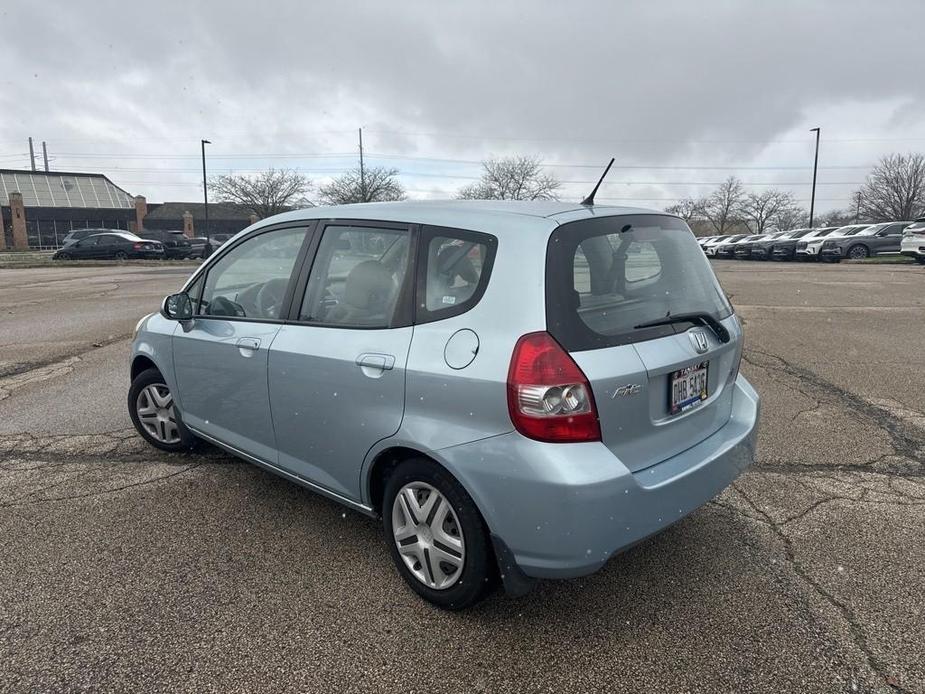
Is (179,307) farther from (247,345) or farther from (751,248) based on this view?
(751,248)

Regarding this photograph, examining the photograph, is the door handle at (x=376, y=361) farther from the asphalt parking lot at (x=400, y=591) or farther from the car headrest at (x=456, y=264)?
the asphalt parking lot at (x=400, y=591)

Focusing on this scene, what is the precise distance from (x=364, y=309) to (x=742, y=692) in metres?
2.05

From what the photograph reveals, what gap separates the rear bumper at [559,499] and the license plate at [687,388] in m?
0.31

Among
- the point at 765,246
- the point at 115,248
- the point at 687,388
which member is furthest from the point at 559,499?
the point at 115,248

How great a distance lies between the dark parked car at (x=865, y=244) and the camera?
90.4ft

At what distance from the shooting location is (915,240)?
2211cm

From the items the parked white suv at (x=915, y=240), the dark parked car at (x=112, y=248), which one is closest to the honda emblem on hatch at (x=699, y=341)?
the parked white suv at (x=915, y=240)

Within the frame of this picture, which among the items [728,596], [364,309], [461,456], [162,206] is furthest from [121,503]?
[162,206]

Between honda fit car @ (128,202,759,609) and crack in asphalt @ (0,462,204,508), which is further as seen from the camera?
crack in asphalt @ (0,462,204,508)

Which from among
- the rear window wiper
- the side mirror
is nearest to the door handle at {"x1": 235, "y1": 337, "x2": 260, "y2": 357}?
the side mirror

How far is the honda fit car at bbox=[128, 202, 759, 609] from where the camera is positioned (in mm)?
2186

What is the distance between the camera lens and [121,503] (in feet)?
11.7

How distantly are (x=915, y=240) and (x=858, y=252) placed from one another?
6.18 m

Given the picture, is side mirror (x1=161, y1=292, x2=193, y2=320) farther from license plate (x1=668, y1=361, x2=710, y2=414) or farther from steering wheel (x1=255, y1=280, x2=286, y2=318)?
license plate (x1=668, y1=361, x2=710, y2=414)
